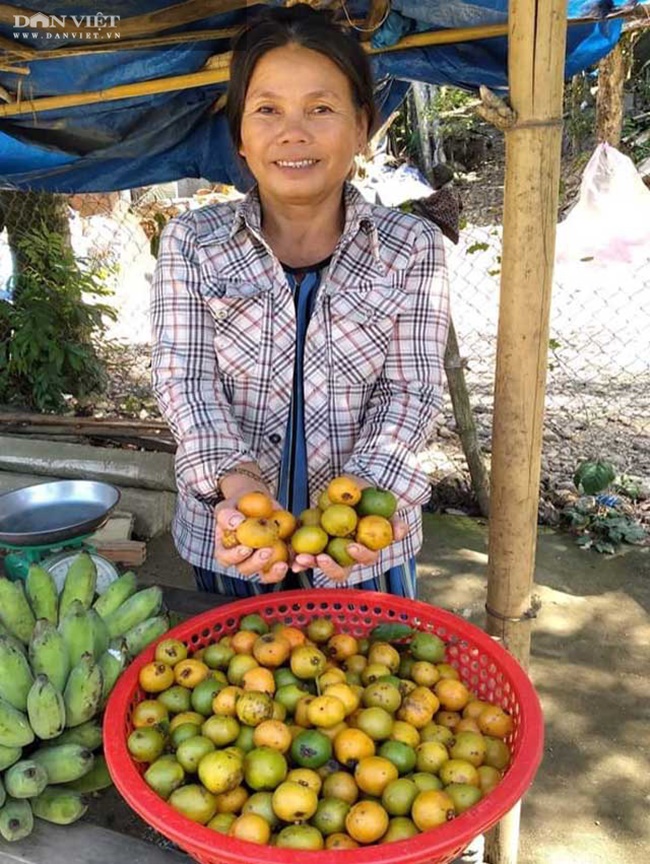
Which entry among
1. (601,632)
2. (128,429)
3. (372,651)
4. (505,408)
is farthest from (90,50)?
(601,632)

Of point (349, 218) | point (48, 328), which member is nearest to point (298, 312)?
point (349, 218)

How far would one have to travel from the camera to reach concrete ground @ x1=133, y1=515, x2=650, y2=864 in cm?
267

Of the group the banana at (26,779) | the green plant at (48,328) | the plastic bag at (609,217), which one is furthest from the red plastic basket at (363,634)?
the plastic bag at (609,217)

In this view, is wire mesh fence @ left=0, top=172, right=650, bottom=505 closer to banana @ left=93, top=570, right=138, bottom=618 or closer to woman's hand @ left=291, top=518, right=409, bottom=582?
woman's hand @ left=291, top=518, right=409, bottom=582

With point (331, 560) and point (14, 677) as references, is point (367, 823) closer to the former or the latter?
point (331, 560)

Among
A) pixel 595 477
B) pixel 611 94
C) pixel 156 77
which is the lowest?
pixel 595 477

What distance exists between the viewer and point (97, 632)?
1.51 metres

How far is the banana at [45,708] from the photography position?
1.28 metres

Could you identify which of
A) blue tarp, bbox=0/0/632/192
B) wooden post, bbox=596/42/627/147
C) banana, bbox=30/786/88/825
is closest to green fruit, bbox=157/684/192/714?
banana, bbox=30/786/88/825

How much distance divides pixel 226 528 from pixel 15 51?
2.00 metres

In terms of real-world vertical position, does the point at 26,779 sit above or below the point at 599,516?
above

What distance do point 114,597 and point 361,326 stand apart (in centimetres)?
86

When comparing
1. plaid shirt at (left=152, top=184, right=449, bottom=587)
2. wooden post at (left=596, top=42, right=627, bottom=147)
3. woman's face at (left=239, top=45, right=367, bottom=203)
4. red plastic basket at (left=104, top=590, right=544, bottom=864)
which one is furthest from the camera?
wooden post at (left=596, top=42, right=627, bottom=147)

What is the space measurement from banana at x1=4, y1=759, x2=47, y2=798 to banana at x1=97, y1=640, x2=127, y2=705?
0.57 feet
